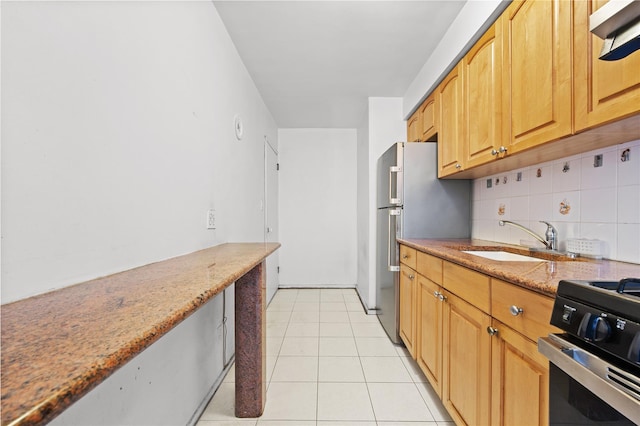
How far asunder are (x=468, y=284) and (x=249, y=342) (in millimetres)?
1128

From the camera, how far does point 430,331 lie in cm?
165

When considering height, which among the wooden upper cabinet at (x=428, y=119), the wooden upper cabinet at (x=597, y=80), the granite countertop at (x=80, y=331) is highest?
the wooden upper cabinet at (x=428, y=119)

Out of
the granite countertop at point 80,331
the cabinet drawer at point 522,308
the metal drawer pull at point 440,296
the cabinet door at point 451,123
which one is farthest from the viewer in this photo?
the cabinet door at point 451,123

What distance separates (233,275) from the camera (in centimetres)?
85

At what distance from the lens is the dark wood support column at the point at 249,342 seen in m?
1.48

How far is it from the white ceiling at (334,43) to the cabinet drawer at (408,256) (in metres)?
1.58

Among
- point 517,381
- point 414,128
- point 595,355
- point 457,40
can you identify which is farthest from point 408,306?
point 457,40

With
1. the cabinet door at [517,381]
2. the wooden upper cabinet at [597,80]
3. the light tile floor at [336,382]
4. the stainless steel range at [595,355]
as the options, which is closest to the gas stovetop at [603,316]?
the stainless steel range at [595,355]

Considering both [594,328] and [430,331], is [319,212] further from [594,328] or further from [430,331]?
[594,328]

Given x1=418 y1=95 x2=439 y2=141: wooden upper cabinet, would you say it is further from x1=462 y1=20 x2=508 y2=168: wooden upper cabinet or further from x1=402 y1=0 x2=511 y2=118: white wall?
x1=462 y1=20 x2=508 y2=168: wooden upper cabinet

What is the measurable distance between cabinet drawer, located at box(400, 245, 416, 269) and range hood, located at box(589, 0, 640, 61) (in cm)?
137

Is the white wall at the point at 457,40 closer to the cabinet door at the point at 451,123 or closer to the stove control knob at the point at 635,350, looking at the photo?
the cabinet door at the point at 451,123

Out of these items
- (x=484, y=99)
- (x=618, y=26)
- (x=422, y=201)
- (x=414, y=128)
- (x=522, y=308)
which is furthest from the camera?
(x=414, y=128)

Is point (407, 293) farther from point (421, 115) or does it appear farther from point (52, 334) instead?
point (52, 334)
